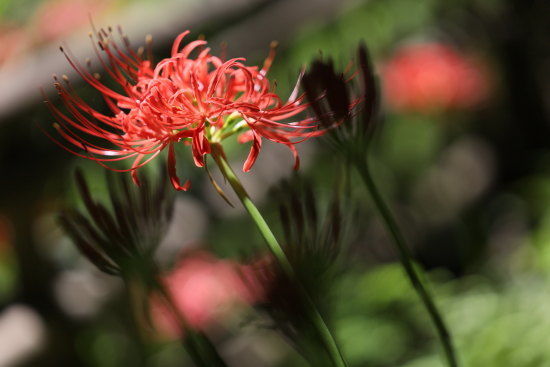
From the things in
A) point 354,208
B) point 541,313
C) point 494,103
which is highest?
point 494,103

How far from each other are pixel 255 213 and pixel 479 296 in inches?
35.7

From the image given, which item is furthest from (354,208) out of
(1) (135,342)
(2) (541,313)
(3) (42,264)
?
(1) (135,342)

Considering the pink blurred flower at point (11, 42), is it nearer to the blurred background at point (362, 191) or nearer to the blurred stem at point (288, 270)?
the blurred background at point (362, 191)

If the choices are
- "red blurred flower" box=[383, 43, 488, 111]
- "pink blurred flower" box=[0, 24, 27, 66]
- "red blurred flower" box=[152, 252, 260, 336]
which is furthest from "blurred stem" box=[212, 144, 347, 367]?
"red blurred flower" box=[383, 43, 488, 111]

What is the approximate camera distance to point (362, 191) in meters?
1.39

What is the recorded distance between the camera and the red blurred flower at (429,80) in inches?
59.1

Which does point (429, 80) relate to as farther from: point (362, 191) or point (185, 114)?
point (185, 114)

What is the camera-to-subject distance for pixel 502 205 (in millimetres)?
1770

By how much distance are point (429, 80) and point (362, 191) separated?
34cm

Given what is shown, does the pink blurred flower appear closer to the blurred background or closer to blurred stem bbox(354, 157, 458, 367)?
the blurred background

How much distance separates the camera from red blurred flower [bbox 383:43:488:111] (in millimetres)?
1501

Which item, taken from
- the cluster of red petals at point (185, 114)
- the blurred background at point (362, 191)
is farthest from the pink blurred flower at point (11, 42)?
the cluster of red petals at point (185, 114)

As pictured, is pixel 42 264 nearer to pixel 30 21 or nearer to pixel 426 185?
pixel 30 21

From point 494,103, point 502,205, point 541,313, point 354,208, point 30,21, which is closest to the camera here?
point 354,208
